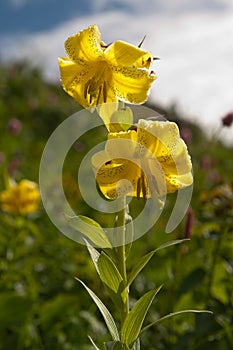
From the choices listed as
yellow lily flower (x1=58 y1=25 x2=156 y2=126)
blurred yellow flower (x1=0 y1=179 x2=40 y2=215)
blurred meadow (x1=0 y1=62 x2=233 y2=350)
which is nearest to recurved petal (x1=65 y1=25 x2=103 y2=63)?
yellow lily flower (x1=58 y1=25 x2=156 y2=126)

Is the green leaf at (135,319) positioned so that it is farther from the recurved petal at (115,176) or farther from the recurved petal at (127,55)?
the recurved petal at (127,55)

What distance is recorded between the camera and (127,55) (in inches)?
30.5

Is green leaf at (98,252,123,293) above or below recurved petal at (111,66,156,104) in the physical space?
below

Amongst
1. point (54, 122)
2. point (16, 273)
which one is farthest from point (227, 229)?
point (54, 122)

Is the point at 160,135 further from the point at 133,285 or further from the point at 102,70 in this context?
the point at 133,285

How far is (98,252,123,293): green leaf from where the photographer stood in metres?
0.75

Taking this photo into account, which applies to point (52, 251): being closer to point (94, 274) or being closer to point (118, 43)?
point (94, 274)

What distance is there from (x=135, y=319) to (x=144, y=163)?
223 millimetres

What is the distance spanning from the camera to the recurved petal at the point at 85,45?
2.60 ft

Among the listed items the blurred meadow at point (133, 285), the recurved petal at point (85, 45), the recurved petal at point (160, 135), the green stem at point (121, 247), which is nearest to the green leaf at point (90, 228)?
the green stem at point (121, 247)

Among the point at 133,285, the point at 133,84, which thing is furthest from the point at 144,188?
the point at 133,285

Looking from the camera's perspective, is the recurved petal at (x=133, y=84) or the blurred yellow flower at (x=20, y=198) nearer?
the recurved petal at (x=133, y=84)

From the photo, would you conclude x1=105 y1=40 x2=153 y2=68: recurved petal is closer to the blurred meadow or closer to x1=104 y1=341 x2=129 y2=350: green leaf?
x1=104 y1=341 x2=129 y2=350: green leaf

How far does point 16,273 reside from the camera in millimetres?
1920
